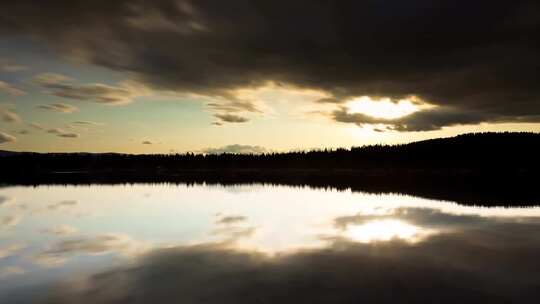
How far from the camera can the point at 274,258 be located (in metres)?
17.6

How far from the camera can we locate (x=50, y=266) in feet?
55.0

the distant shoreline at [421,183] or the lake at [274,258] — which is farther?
the distant shoreline at [421,183]

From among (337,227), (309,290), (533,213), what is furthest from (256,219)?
(533,213)

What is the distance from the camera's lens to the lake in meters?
12.8

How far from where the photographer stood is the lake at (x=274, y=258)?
1280cm

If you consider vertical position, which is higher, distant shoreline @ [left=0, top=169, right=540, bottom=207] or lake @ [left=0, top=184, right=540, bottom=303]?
distant shoreline @ [left=0, top=169, right=540, bottom=207]

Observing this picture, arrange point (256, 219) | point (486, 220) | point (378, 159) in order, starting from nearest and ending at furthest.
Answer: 1. point (486, 220)
2. point (256, 219)
3. point (378, 159)

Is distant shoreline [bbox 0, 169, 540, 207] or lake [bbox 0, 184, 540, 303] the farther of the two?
distant shoreline [bbox 0, 169, 540, 207]

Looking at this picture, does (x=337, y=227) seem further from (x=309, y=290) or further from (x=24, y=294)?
(x=24, y=294)

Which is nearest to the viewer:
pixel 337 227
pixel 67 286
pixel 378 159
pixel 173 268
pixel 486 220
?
pixel 67 286

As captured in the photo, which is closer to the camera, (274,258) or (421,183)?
(274,258)

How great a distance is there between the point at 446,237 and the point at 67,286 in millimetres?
18694

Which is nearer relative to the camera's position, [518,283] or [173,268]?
[518,283]

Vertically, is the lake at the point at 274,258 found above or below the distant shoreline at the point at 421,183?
below
